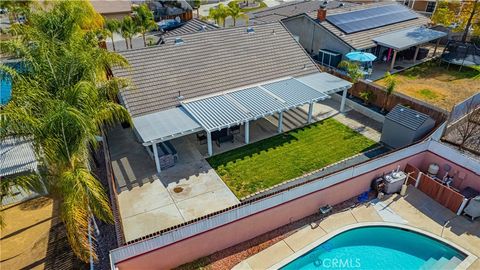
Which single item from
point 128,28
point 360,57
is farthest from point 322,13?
point 128,28

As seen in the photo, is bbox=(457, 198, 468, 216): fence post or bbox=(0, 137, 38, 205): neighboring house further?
bbox=(457, 198, 468, 216): fence post

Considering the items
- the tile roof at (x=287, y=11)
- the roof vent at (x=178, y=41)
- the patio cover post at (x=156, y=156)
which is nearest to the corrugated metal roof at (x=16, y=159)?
the patio cover post at (x=156, y=156)

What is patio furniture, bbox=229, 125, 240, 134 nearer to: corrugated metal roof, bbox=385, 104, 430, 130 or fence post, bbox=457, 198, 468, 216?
corrugated metal roof, bbox=385, 104, 430, 130

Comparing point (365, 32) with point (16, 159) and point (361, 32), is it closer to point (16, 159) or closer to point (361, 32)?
point (361, 32)

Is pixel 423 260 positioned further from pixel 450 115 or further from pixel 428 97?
pixel 428 97

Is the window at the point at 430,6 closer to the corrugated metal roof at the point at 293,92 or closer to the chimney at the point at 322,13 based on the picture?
the chimney at the point at 322,13

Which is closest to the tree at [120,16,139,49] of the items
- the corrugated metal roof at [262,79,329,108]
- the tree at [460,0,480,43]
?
the corrugated metal roof at [262,79,329,108]
